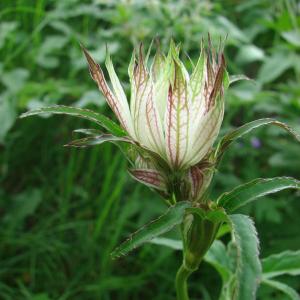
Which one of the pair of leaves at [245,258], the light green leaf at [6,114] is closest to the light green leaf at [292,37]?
the light green leaf at [6,114]

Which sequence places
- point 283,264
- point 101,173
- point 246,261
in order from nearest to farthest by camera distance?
point 246,261
point 283,264
point 101,173

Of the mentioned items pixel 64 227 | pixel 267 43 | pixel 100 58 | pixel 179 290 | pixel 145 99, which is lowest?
pixel 179 290

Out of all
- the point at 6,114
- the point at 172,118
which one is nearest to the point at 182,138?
the point at 172,118

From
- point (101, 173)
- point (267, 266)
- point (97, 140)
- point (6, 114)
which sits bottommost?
point (267, 266)

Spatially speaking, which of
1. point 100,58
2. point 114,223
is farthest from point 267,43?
point 114,223

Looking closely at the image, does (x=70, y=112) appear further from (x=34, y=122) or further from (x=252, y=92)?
(x=34, y=122)

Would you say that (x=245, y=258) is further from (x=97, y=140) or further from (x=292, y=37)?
(x=292, y=37)

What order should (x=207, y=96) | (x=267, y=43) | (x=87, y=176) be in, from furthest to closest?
(x=267, y=43)
(x=87, y=176)
(x=207, y=96)

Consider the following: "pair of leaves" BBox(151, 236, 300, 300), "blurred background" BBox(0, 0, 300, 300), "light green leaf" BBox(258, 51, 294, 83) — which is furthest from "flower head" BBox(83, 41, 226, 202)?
"light green leaf" BBox(258, 51, 294, 83)
